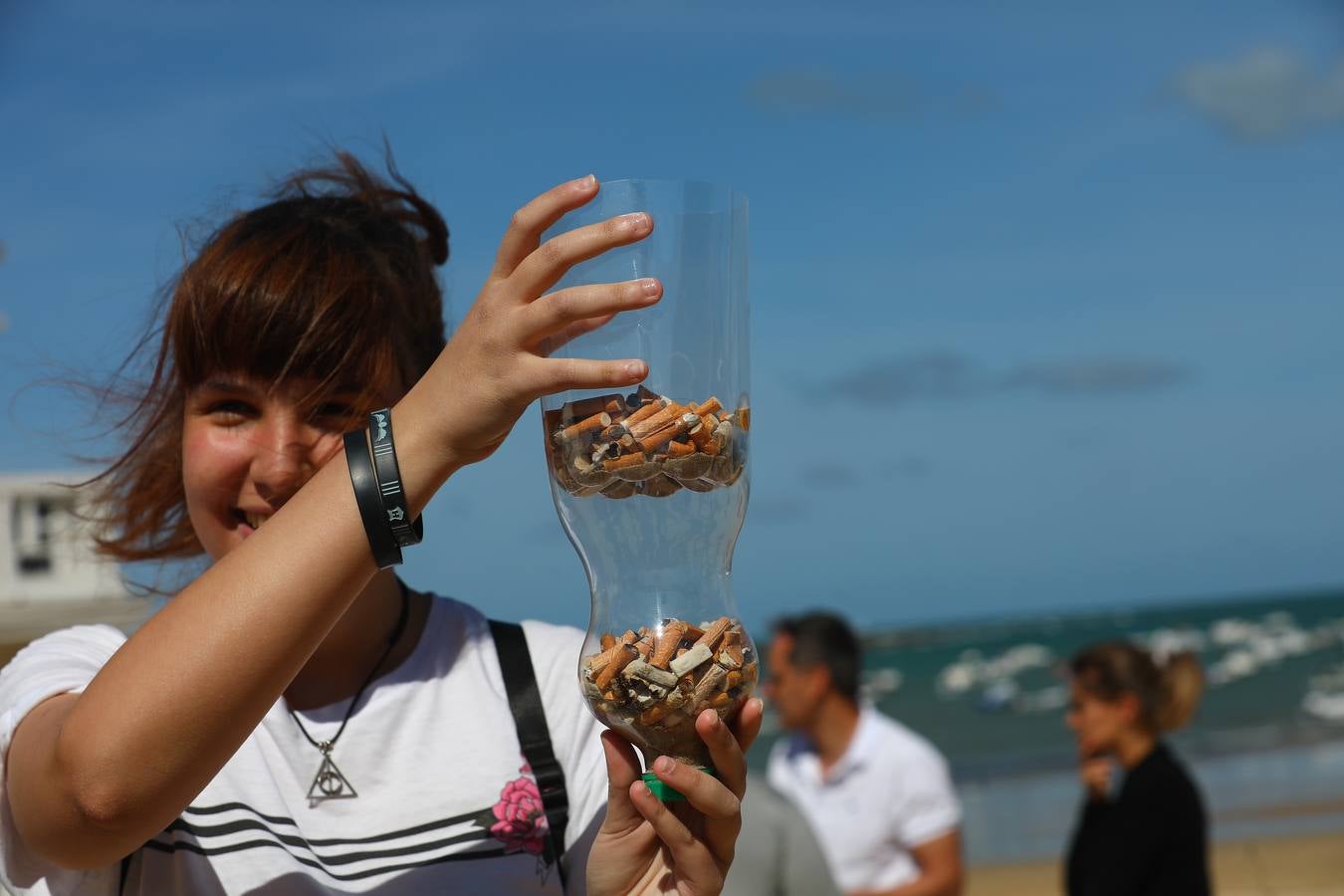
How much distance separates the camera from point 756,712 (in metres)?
1.84

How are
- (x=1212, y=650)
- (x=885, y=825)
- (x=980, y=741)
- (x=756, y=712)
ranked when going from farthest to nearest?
(x=1212, y=650) → (x=980, y=741) → (x=885, y=825) → (x=756, y=712)

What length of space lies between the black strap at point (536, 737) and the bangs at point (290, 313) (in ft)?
1.75

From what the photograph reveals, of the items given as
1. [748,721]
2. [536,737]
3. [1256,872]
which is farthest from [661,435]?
[1256,872]

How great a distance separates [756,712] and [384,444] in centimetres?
64

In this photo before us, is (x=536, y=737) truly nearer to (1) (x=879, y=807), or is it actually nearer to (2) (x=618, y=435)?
(2) (x=618, y=435)

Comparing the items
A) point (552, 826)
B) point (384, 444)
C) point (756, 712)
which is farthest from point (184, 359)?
point (756, 712)

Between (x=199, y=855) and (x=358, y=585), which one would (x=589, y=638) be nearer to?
(x=358, y=585)

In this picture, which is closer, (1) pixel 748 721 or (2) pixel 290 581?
(2) pixel 290 581

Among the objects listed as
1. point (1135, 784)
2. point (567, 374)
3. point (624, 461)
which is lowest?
point (1135, 784)

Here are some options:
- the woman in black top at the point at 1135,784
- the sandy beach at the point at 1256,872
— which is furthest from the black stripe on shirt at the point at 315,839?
the sandy beach at the point at 1256,872

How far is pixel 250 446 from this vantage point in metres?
2.18

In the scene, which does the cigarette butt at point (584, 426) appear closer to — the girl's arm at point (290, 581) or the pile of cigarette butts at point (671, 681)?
the girl's arm at point (290, 581)

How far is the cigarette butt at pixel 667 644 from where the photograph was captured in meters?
1.78

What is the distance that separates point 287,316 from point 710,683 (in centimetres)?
101
